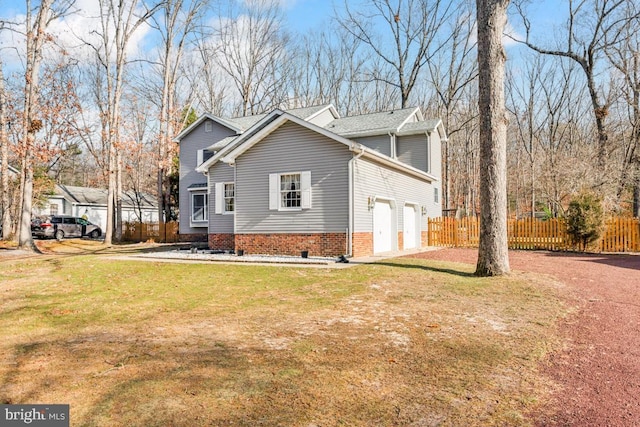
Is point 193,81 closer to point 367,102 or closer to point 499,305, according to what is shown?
point 367,102

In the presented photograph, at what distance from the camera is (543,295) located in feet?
26.3

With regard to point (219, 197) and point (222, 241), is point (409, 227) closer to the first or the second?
point (222, 241)

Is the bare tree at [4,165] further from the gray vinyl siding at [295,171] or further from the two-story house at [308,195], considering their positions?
the gray vinyl siding at [295,171]

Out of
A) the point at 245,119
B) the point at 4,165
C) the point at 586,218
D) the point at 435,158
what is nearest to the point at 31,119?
the point at 4,165

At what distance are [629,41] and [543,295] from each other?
78.8ft

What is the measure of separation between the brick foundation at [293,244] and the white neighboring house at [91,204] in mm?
23216

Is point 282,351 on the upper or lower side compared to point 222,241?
lower

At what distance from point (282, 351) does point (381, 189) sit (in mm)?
11778

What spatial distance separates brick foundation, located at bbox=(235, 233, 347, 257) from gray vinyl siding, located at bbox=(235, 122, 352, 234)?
204 mm

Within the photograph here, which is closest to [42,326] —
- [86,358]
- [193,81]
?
[86,358]

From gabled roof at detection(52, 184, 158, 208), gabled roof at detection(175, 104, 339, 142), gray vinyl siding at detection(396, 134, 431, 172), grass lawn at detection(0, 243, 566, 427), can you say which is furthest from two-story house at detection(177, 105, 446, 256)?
gabled roof at detection(52, 184, 158, 208)

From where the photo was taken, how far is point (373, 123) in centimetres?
2289

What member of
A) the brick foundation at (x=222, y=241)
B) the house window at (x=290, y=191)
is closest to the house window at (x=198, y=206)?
the brick foundation at (x=222, y=241)

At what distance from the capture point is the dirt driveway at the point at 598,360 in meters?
3.41
